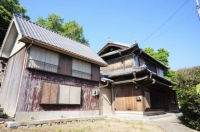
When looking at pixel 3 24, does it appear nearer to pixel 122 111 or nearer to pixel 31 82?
pixel 31 82

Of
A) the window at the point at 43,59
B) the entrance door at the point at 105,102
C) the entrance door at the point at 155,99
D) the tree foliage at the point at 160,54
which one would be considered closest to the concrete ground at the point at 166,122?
the entrance door at the point at 105,102

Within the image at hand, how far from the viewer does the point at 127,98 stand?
42.5 feet

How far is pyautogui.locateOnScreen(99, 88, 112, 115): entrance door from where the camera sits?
13642mm

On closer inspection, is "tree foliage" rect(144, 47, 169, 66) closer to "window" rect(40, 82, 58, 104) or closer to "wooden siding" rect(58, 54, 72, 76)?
"wooden siding" rect(58, 54, 72, 76)

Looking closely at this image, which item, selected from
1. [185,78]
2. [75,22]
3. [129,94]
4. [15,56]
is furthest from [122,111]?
[75,22]

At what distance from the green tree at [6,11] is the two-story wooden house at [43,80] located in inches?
403

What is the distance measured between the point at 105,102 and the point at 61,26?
80.3ft

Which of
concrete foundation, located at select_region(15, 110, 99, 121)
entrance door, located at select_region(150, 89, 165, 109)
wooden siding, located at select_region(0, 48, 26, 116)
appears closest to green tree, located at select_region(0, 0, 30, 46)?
wooden siding, located at select_region(0, 48, 26, 116)

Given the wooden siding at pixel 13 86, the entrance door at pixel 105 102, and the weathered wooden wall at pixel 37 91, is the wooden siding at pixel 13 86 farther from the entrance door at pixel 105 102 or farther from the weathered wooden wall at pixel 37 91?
the entrance door at pixel 105 102

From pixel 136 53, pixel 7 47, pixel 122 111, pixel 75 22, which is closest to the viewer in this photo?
pixel 7 47

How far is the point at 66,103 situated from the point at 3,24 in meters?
17.8

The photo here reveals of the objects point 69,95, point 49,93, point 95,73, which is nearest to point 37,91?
point 49,93

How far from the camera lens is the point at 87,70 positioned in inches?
496

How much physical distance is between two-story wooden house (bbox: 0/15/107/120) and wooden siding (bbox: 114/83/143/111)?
2.32 meters
